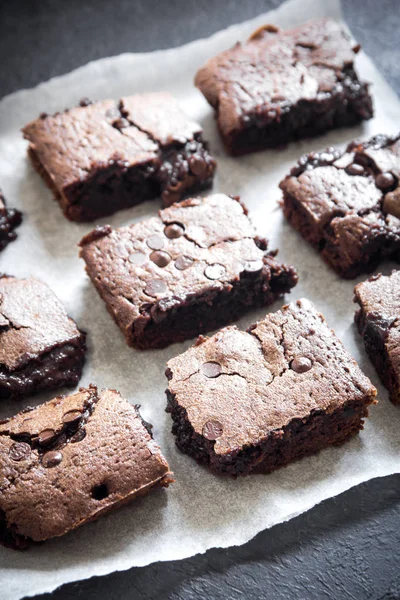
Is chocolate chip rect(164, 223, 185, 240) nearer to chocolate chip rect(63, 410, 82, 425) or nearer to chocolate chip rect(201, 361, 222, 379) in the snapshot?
chocolate chip rect(201, 361, 222, 379)

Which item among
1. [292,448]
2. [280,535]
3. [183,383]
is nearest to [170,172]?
[183,383]

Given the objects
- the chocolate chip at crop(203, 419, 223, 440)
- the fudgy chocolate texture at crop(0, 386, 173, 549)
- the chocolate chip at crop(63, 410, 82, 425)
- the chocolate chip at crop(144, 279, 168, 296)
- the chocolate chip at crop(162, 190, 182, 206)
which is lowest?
the fudgy chocolate texture at crop(0, 386, 173, 549)

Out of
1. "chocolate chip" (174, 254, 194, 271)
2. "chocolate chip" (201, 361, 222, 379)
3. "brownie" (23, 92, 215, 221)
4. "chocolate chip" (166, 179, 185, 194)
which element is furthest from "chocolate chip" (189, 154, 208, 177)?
"chocolate chip" (201, 361, 222, 379)

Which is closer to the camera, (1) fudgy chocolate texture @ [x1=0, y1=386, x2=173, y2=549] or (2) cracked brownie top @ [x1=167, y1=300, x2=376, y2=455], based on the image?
(1) fudgy chocolate texture @ [x1=0, y1=386, x2=173, y2=549]

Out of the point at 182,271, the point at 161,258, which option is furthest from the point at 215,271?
the point at 161,258

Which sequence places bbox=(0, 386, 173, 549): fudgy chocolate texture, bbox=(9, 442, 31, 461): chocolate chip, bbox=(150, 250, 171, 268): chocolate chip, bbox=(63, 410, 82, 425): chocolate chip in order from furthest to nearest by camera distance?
bbox=(150, 250, 171, 268): chocolate chip
bbox=(63, 410, 82, 425): chocolate chip
bbox=(9, 442, 31, 461): chocolate chip
bbox=(0, 386, 173, 549): fudgy chocolate texture

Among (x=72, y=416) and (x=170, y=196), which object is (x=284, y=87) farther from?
(x=72, y=416)
